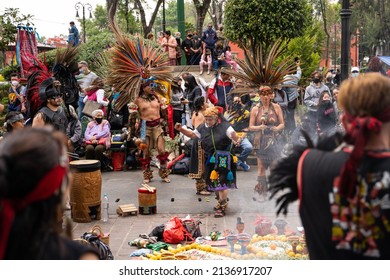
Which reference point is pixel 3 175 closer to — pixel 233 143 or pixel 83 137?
pixel 233 143

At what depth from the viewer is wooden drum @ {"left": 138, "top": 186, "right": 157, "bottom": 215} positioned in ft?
29.6

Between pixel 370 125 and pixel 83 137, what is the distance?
10303mm

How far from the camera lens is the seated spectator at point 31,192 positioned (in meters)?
2.19

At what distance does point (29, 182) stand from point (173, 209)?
723cm

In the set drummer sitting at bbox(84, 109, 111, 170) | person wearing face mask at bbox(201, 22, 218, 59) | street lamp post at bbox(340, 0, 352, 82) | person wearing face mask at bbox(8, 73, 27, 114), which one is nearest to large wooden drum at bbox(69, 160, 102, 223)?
drummer sitting at bbox(84, 109, 111, 170)

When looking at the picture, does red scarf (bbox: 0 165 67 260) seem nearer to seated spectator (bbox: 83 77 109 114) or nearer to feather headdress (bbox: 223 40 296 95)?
feather headdress (bbox: 223 40 296 95)

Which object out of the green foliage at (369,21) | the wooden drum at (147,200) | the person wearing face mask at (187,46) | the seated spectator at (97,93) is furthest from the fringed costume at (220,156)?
the green foliage at (369,21)

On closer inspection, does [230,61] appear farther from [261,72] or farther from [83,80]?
[83,80]

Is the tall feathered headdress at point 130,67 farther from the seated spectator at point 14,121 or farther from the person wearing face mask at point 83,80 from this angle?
the seated spectator at point 14,121

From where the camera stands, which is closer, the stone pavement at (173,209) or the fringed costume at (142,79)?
the stone pavement at (173,209)

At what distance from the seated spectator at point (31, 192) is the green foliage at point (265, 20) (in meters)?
16.1

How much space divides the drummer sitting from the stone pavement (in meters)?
0.51

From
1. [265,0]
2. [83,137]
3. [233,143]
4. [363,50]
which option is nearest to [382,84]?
[233,143]

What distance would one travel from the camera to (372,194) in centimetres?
255
